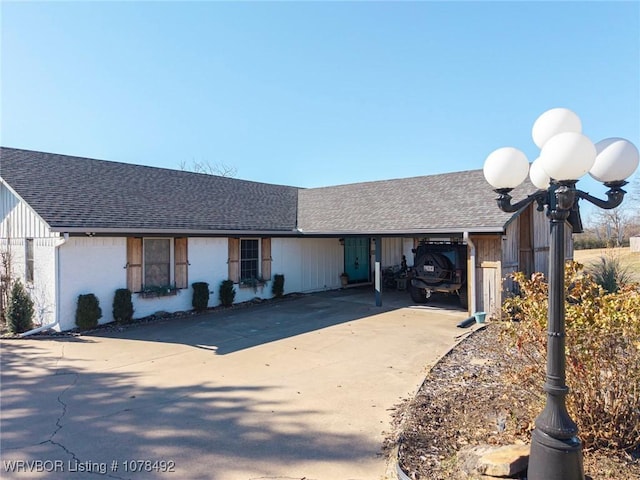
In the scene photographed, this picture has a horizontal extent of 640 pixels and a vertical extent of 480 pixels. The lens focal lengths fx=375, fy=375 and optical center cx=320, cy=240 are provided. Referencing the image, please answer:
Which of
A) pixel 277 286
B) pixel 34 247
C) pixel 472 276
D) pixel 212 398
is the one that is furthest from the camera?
pixel 277 286

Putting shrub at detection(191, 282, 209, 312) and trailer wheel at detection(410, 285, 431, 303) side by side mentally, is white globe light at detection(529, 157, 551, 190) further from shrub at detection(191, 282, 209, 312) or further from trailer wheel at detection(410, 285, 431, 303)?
shrub at detection(191, 282, 209, 312)

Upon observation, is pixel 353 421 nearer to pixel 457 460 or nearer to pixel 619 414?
pixel 457 460

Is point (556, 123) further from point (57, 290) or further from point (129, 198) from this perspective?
point (129, 198)

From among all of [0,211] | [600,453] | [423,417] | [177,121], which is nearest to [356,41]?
[423,417]

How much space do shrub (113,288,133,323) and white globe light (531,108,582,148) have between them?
32.5ft

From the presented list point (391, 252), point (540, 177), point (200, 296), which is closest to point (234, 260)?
point (200, 296)

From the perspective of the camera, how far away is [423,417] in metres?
4.33

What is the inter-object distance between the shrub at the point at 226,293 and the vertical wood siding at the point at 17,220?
15.7ft

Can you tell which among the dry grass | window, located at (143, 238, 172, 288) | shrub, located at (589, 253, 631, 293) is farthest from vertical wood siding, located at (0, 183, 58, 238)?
shrub, located at (589, 253, 631, 293)

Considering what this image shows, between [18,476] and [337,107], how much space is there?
45.2 feet

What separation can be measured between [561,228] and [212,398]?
463cm

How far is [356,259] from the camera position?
17500 mm

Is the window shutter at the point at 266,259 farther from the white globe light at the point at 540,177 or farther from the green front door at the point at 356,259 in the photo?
the white globe light at the point at 540,177

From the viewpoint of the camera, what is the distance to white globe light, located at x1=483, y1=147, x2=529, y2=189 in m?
3.43
